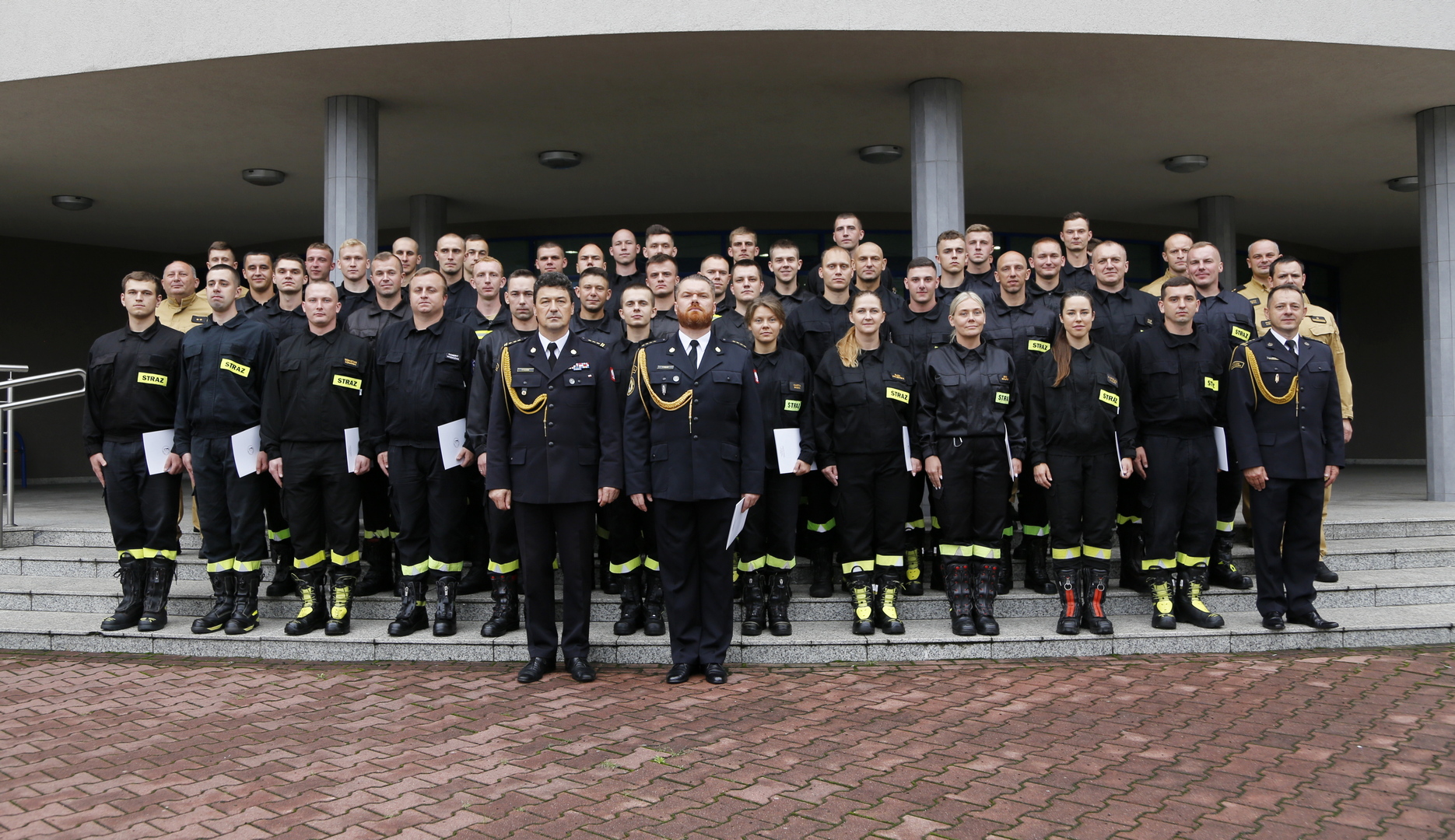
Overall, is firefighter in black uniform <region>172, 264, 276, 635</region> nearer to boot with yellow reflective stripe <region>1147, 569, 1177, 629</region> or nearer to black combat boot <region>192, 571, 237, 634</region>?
black combat boot <region>192, 571, 237, 634</region>

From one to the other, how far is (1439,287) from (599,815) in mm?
10166

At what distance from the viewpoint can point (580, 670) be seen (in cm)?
526

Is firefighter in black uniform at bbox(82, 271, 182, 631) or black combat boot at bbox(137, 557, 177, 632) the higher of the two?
firefighter in black uniform at bbox(82, 271, 182, 631)

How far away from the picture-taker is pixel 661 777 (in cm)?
386

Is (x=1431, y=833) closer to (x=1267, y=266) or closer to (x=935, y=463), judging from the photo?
(x=935, y=463)

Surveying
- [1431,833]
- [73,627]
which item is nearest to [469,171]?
[73,627]

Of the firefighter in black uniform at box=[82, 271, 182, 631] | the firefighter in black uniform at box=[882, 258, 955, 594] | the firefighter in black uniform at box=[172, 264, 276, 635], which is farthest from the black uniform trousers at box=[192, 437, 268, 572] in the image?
the firefighter in black uniform at box=[882, 258, 955, 594]

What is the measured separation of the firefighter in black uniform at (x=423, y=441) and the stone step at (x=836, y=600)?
16.8 inches

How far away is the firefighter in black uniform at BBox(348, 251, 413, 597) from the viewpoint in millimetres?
6324

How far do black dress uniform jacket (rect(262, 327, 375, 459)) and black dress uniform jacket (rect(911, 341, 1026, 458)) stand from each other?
3280mm

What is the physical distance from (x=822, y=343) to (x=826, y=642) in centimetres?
202

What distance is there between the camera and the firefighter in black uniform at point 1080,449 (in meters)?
5.72

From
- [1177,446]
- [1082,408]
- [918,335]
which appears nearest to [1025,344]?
[918,335]

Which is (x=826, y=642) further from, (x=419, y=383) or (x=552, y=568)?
(x=419, y=383)
